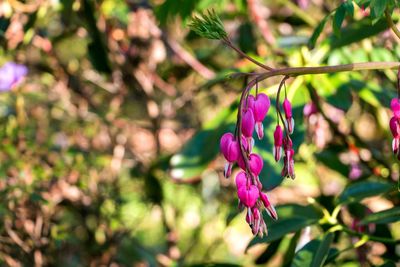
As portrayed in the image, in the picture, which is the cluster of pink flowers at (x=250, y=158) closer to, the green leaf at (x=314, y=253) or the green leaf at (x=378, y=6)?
the green leaf at (x=378, y=6)

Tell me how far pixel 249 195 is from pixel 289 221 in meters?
0.50


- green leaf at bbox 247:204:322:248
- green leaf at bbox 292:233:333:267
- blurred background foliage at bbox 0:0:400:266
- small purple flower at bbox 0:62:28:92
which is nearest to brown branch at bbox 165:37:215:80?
blurred background foliage at bbox 0:0:400:266

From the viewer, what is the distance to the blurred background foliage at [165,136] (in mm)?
1548

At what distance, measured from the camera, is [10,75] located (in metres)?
2.10

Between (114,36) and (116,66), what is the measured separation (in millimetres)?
109

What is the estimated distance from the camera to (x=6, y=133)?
6.38ft

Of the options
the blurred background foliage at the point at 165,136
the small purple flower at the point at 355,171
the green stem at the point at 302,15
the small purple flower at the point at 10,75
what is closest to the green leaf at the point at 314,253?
the blurred background foliage at the point at 165,136

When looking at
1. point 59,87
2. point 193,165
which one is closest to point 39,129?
point 59,87

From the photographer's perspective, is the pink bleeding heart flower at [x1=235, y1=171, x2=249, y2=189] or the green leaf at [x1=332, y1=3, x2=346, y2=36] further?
the green leaf at [x1=332, y1=3, x2=346, y2=36]

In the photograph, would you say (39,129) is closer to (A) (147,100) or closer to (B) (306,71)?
(A) (147,100)

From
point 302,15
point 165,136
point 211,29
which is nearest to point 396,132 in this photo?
point 211,29

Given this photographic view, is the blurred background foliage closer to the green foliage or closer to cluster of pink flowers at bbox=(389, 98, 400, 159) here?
cluster of pink flowers at bbox=(389, 98, 400, 159)

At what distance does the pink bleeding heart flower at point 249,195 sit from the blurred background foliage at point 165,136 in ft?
1.25

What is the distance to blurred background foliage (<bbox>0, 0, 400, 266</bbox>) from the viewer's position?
5.08 ft
